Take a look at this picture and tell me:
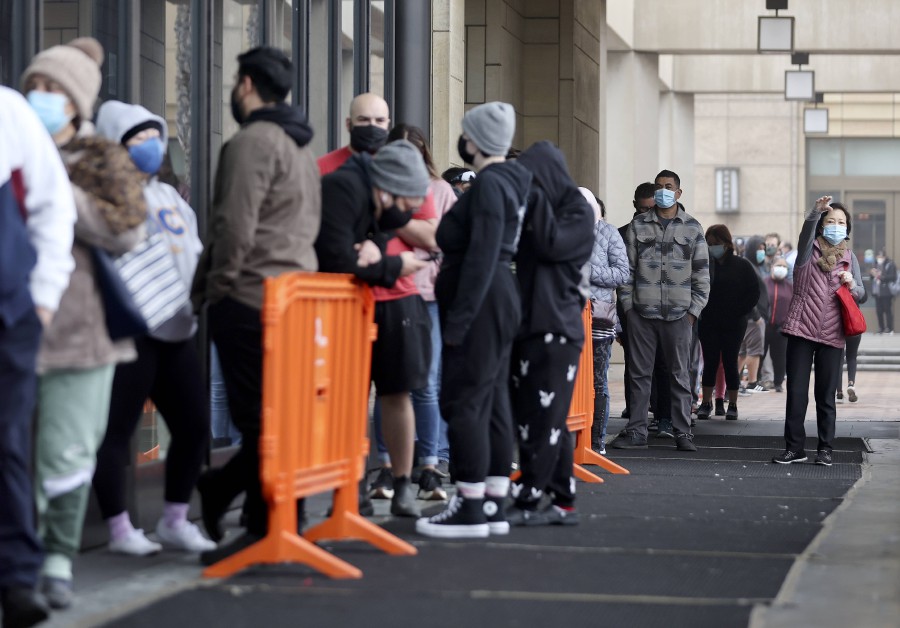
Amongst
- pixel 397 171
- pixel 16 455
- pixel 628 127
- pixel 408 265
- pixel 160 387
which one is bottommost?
pixel 16 455

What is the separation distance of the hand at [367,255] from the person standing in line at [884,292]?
1307 inches

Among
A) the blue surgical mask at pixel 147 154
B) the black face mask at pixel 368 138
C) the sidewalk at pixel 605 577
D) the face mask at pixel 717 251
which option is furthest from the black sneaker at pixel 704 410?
the blue surgical mask at pixel 147 154

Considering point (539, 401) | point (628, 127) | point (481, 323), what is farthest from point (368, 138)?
point (628, 127)

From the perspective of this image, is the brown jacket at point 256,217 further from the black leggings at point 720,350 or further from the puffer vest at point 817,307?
the black leggings at point 720,350

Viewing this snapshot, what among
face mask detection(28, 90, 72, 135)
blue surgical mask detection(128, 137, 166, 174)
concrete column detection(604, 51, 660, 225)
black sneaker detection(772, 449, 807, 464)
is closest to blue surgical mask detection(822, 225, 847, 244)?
black sneaker detection(772, 449, 807, 464)

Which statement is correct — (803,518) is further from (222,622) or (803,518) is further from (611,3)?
(611,3)

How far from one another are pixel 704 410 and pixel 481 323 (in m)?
8.78

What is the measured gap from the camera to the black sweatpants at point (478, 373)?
6.70 meters

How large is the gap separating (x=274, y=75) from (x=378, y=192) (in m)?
0.71

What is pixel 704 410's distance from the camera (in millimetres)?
15211

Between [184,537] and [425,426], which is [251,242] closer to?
[184,537]

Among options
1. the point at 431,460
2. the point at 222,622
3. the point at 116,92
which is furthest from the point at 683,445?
the point at 222,622

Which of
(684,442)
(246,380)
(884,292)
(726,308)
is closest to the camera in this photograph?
(246,380)

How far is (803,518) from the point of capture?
7777mm
